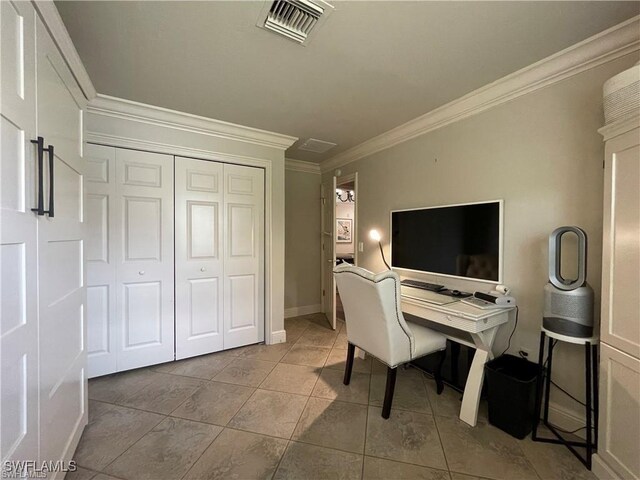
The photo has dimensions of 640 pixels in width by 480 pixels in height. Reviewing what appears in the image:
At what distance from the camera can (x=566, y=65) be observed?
1642 millimetres

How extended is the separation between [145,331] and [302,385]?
1.52m

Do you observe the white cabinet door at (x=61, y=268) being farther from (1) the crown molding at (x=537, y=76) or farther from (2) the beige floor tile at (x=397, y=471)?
(1) the crown molding at (x=537, y=76)

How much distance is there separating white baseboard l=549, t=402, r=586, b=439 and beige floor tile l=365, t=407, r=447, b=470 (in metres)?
0.78

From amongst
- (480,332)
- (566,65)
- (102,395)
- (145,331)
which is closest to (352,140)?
(566,65)

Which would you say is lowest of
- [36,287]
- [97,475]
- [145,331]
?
[97,475]

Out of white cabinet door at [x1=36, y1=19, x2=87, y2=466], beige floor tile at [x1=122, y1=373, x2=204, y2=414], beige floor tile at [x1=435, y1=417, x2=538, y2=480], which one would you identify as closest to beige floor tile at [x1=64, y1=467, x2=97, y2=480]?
white cabinet door at [x1=36, y1=19, x2=87, y2=466]

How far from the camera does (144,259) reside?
2.43 m

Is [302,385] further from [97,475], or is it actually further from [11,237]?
[11,237]

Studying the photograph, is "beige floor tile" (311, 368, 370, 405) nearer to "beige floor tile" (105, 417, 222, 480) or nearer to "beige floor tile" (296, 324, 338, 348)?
"beige floor tile" (296, 324, 338, 348)

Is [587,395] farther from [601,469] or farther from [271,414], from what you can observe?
[271,414]

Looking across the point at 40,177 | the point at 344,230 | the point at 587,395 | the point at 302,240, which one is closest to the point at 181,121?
the point at 40,177

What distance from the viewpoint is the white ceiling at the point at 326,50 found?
134 cm

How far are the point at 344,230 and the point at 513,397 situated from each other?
16.4ft

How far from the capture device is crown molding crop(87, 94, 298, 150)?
2.21 metres
